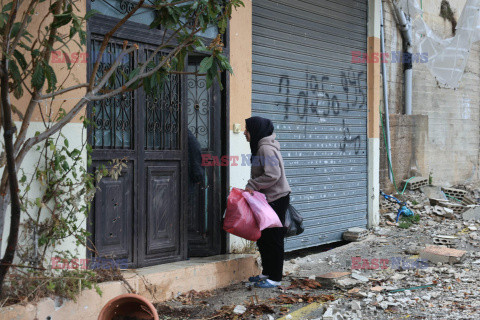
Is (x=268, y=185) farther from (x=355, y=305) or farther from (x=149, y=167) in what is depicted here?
(x=355, y=305)

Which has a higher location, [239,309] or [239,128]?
[239,128]

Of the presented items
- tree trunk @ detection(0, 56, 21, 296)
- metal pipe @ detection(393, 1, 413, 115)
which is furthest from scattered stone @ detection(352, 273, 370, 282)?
metal pipe @ detection(393, 1, 413, 115)

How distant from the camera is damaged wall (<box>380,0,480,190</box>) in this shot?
10930 mm

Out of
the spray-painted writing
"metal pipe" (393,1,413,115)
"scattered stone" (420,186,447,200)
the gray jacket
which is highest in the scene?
"metal pipe" (393,1,413,115)

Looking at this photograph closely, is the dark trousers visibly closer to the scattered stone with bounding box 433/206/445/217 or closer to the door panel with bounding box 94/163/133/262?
the door panel with bounding box 94/163/133/262

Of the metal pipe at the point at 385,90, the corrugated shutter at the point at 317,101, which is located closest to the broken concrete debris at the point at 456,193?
the metal pipe at the point at 385,90

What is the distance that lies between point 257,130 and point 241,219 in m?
0.96

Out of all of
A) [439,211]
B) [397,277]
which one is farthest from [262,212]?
[439,211]

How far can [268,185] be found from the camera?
5.43 meters

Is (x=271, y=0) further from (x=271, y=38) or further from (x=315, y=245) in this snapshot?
(x=315, y=245)

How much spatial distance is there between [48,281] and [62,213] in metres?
0.64

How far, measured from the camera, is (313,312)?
476 cm

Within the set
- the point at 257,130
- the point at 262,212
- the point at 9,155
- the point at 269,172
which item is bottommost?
the point at 262,212

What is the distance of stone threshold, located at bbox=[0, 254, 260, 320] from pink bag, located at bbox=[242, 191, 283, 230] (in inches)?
29.8
